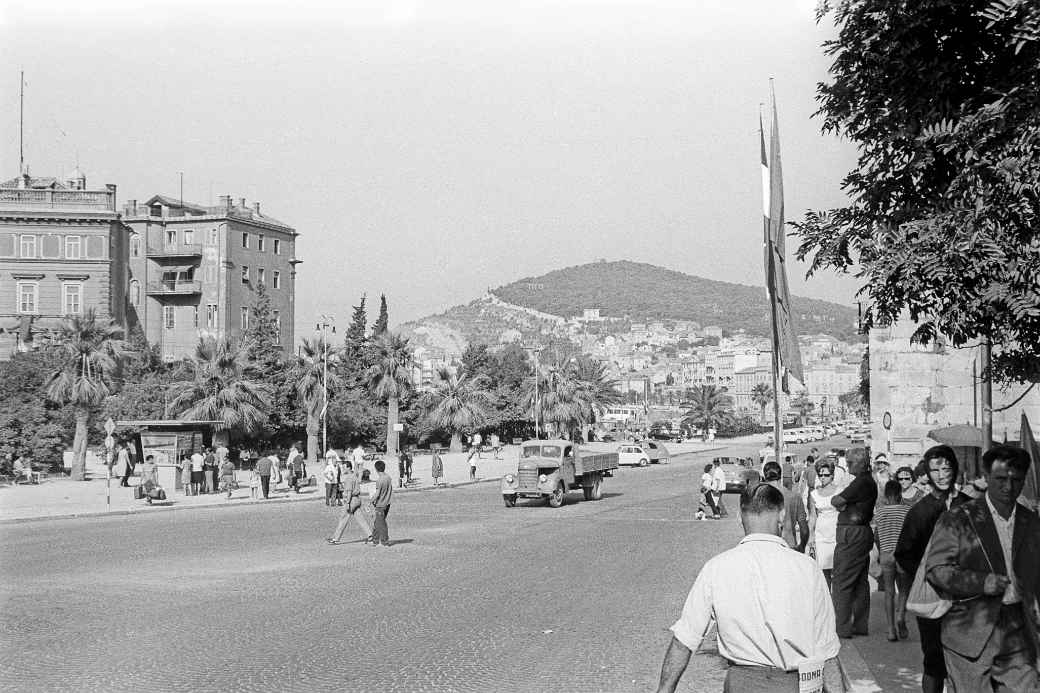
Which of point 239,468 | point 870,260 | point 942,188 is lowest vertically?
point 239,468

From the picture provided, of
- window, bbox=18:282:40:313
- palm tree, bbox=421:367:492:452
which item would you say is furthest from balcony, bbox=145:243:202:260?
palm tree, bbox=421:367:492:452

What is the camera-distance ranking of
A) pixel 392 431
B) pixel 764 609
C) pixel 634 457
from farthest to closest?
pixel 634 457 → pixel 392 431 → pixel 764 609

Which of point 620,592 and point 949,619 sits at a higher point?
point 949,619

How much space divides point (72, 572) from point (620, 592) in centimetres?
796

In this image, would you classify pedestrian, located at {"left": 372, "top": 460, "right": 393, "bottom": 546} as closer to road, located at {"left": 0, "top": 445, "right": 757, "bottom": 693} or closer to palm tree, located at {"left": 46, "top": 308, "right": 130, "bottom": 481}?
road, located at {"left": 0, "top": 445, "right": 757, "bottom": 693}

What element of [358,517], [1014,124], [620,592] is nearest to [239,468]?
[358,517]

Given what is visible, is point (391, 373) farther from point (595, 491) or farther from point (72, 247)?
point (595, 491)

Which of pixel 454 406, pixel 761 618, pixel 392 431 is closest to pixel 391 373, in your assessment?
pixel 392 431

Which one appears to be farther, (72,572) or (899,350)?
(899,350)

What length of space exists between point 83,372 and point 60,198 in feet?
140

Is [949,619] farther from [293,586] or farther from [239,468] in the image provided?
[239,468]

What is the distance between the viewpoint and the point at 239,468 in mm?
58000

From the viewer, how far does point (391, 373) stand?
68.8 metres

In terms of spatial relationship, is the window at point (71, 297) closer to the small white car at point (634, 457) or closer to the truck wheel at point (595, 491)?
the small white car at point (634, 457)
